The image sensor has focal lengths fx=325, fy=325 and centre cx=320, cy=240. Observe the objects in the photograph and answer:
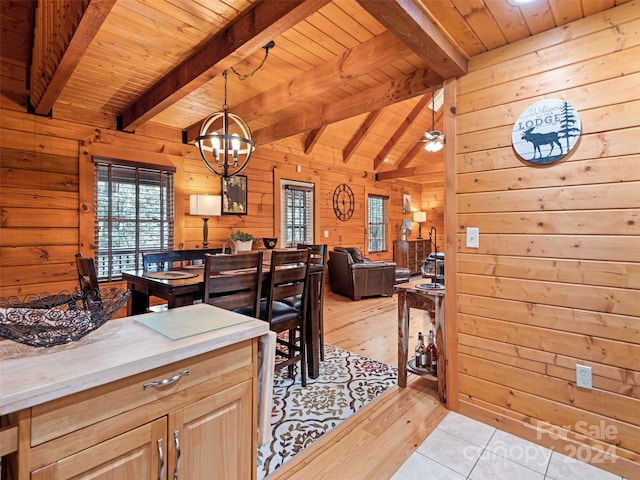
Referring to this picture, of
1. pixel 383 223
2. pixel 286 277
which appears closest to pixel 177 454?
pixel 286 277

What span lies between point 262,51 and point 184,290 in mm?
2278

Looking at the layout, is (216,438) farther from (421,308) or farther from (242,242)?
(242,242)

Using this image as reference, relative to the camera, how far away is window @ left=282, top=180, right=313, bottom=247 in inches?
223

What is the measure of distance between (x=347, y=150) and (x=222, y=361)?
19.4ft

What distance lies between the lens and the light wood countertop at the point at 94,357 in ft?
2.39

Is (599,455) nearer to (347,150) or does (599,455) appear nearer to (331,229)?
(331,229)

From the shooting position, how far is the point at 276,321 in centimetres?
236

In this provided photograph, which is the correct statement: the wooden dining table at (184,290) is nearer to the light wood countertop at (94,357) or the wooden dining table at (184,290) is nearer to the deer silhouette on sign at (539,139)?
the light wood countertop at (94,357)

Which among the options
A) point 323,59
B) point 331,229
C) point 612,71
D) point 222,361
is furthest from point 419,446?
point 331,229

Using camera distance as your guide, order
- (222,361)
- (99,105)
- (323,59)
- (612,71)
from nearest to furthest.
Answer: (222,361) < (612,71) < (323,59) < (99,105)

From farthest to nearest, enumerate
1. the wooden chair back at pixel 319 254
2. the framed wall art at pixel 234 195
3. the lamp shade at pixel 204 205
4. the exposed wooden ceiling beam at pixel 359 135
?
the exposed wooden ceiling beam at pixel 359 135 → the framed wall art at pixel 234 195 → the lamp shade at pixel 204 205 → the wooden chair back at pixel 319 254

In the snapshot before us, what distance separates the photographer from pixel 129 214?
3914mm

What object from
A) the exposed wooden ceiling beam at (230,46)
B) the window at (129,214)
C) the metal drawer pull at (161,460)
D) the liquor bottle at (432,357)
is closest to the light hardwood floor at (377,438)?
the liquor bottle at (432,357)

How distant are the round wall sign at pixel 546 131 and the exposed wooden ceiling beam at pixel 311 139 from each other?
398 cm
